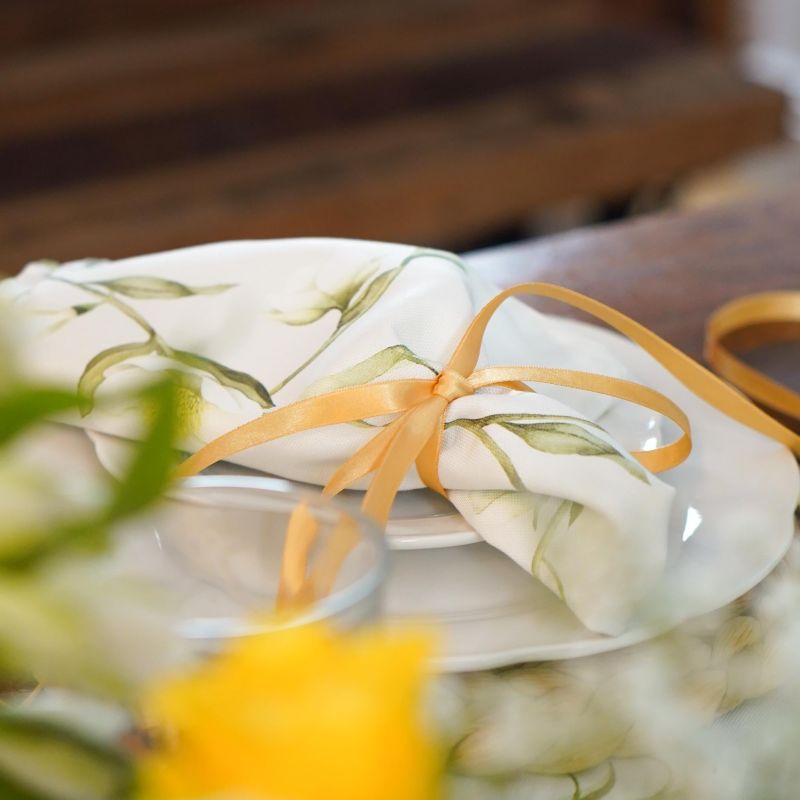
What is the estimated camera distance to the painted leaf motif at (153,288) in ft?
1.63

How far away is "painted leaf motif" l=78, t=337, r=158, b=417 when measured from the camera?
17.9 inches

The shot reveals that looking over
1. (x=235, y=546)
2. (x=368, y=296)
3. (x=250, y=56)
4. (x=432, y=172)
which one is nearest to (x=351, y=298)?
(x=368, y=296)

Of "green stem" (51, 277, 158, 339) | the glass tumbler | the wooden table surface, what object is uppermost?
the glass tumbler

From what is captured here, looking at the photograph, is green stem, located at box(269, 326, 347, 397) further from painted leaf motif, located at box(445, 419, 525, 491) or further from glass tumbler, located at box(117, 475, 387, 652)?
glass tumbler, located at box(117, 475, 387, 652)

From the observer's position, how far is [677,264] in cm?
72

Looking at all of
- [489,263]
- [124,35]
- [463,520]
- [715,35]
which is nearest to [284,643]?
[463,520]

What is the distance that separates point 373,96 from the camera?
5.82 feet

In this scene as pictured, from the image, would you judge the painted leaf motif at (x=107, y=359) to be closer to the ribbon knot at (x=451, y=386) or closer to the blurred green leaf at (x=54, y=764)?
the ribbon knot at (x=451, y=386)

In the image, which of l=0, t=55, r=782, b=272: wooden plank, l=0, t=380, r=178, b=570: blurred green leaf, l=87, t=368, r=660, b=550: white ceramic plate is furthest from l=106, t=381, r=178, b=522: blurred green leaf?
l=0, t=55, r=782, b=272: wooden plank

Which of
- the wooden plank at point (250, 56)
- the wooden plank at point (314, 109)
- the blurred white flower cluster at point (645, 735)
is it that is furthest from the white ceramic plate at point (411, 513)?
the wooden plank at point (250, 56)

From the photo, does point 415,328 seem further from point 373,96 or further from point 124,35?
point 124,35

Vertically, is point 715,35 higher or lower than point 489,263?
lower

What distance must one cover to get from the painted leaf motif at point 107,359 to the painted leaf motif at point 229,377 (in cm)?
1

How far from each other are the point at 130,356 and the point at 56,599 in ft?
1.01
